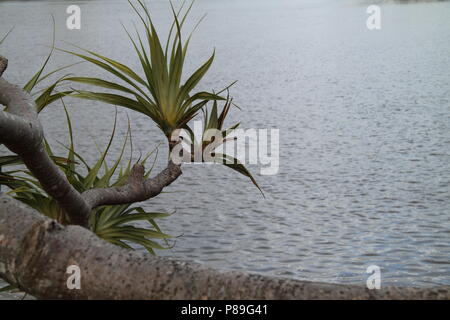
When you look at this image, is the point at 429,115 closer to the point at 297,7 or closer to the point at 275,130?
the point at 275,130

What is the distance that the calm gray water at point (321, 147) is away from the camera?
11.9ft

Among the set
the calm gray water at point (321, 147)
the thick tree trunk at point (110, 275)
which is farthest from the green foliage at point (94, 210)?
the thick tree trunk at point (110, 275)

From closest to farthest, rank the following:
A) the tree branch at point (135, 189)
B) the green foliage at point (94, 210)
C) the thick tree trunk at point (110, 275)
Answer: the thick tree trunk at point (110, 275) < the tree branch at point (135, 189) < the green foliage at point (94, 210)

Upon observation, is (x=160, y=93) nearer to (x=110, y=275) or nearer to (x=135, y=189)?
(x=135, y=189)

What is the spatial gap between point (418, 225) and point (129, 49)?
784 cm

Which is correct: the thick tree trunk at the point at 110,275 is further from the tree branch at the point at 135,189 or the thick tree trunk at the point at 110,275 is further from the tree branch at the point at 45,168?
the tree branch at the point at 135,189

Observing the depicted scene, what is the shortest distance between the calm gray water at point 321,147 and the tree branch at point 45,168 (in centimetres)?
119

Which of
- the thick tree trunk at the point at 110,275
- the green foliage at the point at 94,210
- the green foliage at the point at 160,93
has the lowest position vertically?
the thick tree trunk at the point at 110,275

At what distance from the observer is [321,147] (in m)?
5.77

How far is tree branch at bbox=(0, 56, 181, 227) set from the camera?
51.0 inches

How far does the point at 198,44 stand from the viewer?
468 inches

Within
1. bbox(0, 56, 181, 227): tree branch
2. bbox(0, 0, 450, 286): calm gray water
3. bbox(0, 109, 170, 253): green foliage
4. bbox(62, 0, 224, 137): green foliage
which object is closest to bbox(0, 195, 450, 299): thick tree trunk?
bbox(0, 56, 181, 227): tree branch

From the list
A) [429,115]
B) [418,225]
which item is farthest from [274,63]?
[418,225]
